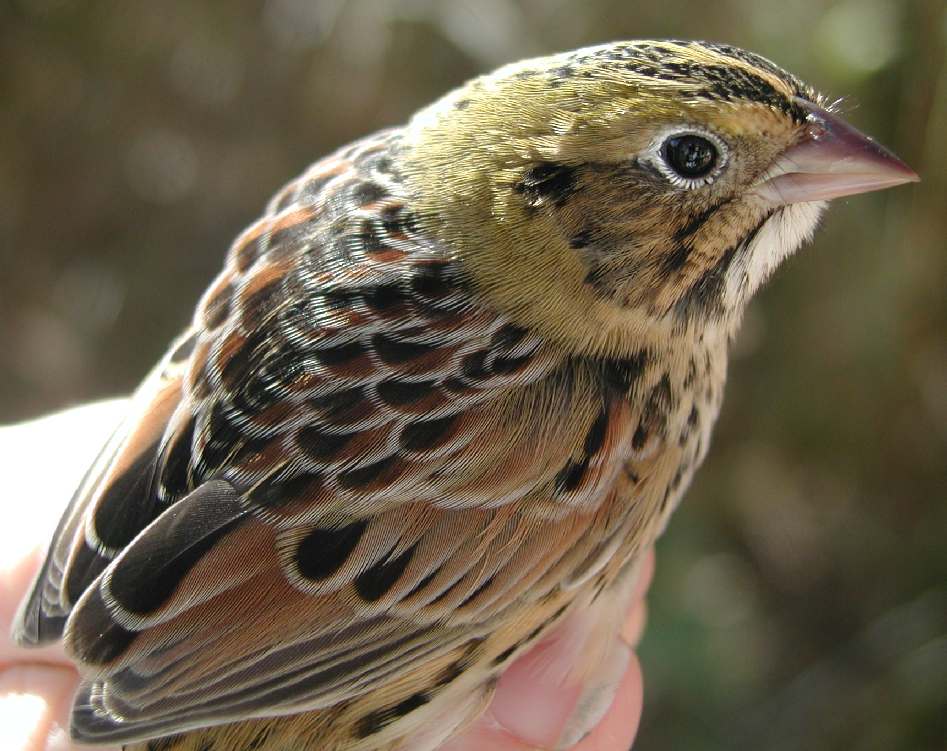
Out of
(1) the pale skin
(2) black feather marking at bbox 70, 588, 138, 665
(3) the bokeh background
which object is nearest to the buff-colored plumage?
(2) black feather marking at bbox 70, 588, 138, 665

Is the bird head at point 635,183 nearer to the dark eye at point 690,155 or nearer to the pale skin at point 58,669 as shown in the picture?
the dark eye at point 690,155

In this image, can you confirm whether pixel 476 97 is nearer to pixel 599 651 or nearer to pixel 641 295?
pixel 641 295

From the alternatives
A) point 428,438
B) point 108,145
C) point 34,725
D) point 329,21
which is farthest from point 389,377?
point 108,145

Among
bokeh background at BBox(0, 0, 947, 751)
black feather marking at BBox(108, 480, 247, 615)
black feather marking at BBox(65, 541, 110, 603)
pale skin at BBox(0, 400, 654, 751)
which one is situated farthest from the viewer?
bokeh background at BBox(0, 0, 947, 751)

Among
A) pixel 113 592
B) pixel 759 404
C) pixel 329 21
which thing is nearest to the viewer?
pixel 113 592

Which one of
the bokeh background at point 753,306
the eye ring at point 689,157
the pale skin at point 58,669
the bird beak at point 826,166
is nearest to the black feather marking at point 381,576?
the pale skin at point 58,669

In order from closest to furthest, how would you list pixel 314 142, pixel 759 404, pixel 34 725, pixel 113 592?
pixel 113 592, pixel 34 725, pixel 759 404, pixel 314 142

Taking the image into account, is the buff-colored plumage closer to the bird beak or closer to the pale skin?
the bird beak
